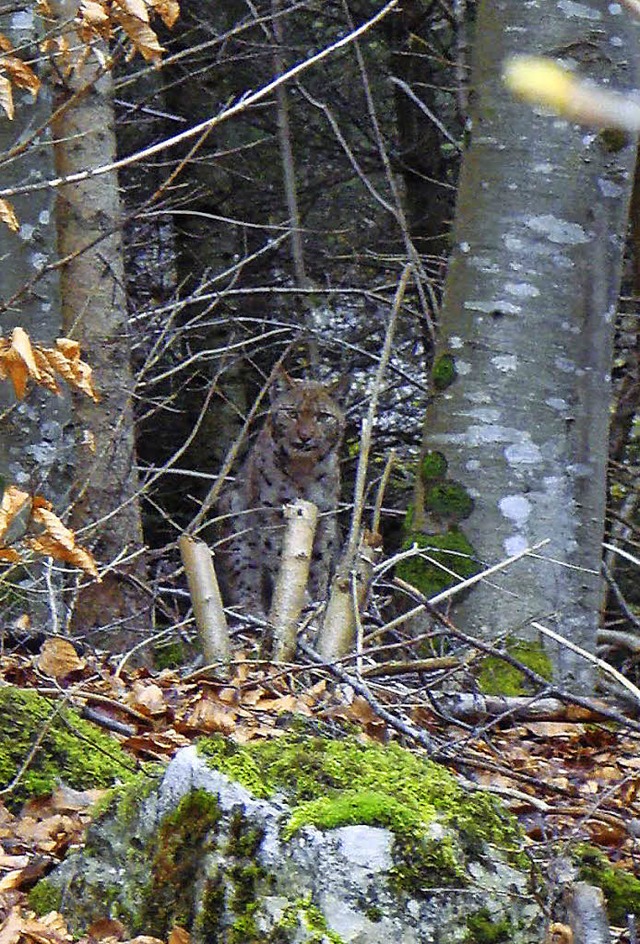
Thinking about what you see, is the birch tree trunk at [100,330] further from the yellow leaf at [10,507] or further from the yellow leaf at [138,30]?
the yellow leaf at [10,507]

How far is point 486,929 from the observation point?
2607 mm

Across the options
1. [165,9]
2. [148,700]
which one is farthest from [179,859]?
[165,9]

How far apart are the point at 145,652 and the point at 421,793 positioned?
13.0ft

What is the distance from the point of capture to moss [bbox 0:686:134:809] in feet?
11.9

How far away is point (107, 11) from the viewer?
381 cm

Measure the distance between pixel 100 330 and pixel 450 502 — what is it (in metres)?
2.72

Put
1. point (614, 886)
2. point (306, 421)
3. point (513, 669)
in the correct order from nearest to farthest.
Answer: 1. point (614, 886)
2. point (513, 669)
3. point (306, 421)

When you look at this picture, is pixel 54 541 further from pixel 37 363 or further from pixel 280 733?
pixel 280 733

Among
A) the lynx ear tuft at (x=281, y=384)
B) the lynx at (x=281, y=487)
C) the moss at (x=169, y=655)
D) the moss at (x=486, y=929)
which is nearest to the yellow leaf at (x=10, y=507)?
the moss at (x=486, y=929)

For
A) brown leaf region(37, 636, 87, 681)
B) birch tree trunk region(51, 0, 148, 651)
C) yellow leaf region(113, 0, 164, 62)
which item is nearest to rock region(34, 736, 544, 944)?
brown leaf region(37, 636, 87, 681)

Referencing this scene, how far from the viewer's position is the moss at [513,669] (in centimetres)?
555

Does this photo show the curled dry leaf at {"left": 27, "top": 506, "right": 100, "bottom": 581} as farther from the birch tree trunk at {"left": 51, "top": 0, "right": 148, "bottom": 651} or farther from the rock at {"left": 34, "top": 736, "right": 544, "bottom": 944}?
the birch tree trunk at {"left": 51, "top": 0, "right": 148, "bottom": 651}

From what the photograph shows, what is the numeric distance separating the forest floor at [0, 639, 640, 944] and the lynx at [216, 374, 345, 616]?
4.62 meters

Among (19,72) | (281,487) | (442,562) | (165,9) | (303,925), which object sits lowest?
(281,487)
